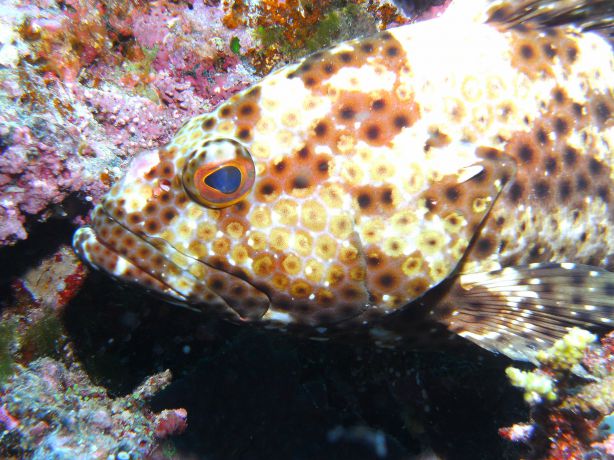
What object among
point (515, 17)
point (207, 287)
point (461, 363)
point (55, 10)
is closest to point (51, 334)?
point (207, 287)

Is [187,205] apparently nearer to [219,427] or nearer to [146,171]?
[146,171]

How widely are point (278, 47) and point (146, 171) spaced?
1.98 metres

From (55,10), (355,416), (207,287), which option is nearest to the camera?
(207,287)

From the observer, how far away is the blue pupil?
250 centimetres

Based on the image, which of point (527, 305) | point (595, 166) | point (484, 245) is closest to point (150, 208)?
point (484, 245)

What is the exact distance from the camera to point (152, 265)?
2.52 meters

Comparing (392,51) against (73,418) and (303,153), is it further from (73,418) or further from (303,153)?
(73,418)

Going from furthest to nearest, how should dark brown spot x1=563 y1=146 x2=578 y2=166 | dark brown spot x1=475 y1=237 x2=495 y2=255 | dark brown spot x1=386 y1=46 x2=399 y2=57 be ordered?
dark brown spot x1=563 y1=146 x2=578 y2=166 → dark brown spot x1=475 y1=237 x2=495 y2=255 → dark brown spot x1=386 y1=46 x2=399 y2=57

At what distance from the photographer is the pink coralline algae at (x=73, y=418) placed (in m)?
2.78

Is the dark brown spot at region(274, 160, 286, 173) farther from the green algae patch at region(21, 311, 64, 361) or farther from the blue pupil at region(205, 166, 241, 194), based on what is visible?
the green algae patch at region(21, 311, 64, 361)

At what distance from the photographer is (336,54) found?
8.91ft

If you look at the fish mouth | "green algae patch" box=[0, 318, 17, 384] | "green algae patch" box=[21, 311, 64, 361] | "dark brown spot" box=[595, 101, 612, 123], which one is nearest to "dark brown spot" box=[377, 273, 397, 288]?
the fish mouth

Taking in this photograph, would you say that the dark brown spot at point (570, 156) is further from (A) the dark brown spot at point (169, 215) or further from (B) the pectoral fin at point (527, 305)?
(A) the dark brown spot at point (169, 215)

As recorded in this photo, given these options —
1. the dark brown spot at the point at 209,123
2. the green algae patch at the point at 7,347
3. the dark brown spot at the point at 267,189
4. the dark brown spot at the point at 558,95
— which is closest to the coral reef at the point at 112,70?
the green algae patch at the point at 7,347
